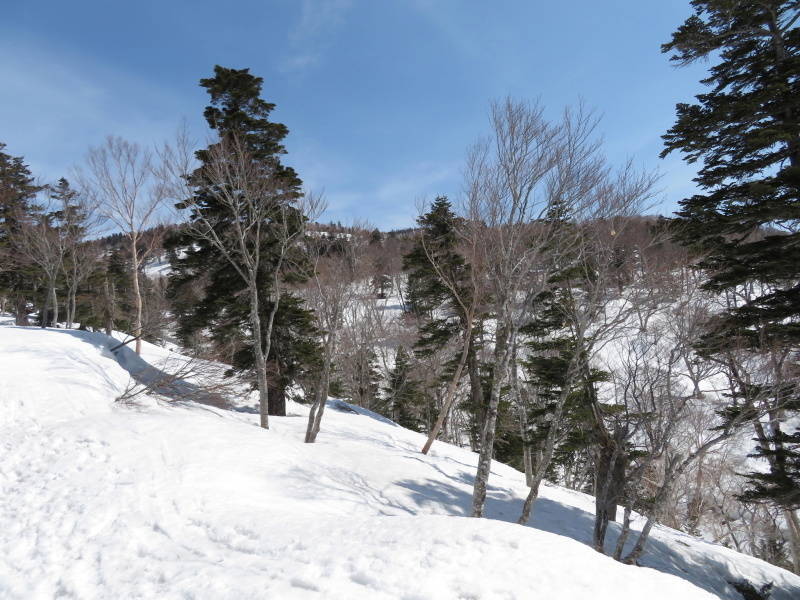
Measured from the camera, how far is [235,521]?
5863mm

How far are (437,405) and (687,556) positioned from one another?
63.0 ft

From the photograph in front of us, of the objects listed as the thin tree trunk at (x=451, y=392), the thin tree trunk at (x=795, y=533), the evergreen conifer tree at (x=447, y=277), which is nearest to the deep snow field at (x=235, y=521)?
the thin tree trunk at (x=795, y=533)

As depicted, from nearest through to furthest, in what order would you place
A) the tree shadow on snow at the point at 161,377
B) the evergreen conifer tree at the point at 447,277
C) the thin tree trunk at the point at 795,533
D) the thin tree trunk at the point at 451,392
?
the tree shadow on snow at the point at 161,377 < the thin tree trunk at the point at 795,533 < the thin tree trunk at the point at 451,392 < the evergreen conifer tree at the point at 447,277

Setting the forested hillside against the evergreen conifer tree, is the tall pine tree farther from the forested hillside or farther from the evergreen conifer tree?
the evergreen conifer tree

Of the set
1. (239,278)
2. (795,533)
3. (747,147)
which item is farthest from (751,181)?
(239,278)

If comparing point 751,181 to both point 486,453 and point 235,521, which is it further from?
point 235,521

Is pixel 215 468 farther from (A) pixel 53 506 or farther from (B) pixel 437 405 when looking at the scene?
(B) pixel 437 405

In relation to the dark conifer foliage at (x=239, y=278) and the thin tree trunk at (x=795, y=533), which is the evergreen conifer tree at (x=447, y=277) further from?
the thin tree trunk at (x=795, y=533)

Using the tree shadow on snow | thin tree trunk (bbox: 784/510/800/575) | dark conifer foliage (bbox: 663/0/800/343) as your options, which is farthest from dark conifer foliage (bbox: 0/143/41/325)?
thin tree trunk (bbox: 784/510/800/575)

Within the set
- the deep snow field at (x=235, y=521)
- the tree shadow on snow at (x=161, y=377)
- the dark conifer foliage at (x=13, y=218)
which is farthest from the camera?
the dark conifer foliage at (x=13, y=218)

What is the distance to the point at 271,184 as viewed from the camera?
45.1ft

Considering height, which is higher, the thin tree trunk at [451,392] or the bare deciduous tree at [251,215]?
the bare deciduous tree at [251,215]

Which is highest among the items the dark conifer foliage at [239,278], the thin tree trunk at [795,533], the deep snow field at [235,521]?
the dark conifer foliage at [239,278]

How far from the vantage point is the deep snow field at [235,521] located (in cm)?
428
